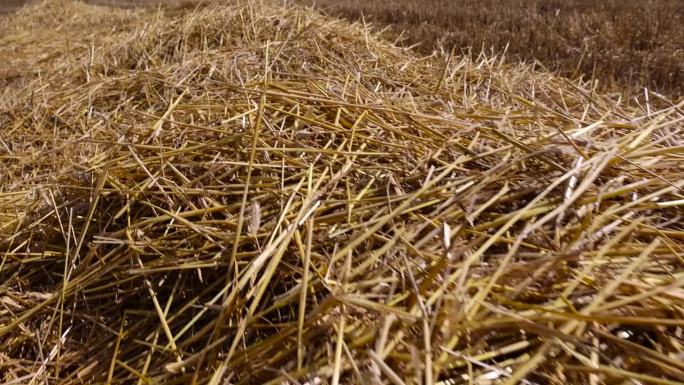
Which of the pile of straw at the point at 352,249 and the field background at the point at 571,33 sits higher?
the pile of straw at the point at 352,249

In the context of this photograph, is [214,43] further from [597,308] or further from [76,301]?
[597,308]

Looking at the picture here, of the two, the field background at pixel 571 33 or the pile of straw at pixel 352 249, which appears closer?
the pile of straw at pixel 352 249

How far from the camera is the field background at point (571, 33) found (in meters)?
4.09

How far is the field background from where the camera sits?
4090mm

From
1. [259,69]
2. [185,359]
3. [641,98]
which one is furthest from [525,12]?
[185,359]

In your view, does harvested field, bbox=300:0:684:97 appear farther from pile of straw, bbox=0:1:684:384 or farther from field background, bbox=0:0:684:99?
pile of straw, bbox=0:1:684:384

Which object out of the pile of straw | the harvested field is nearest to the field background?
the harvested field

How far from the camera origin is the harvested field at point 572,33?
161 inches

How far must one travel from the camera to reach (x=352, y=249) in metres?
1.01

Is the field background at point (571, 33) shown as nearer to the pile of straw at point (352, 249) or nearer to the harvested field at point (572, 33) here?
the harvested field at point (572, 33)

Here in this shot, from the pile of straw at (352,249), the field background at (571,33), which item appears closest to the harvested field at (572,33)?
the field background at (571,33)

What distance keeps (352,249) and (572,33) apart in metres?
4.67

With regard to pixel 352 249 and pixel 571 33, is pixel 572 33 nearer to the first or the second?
pixel 571 33

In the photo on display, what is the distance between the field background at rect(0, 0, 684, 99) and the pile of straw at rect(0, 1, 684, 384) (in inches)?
102
